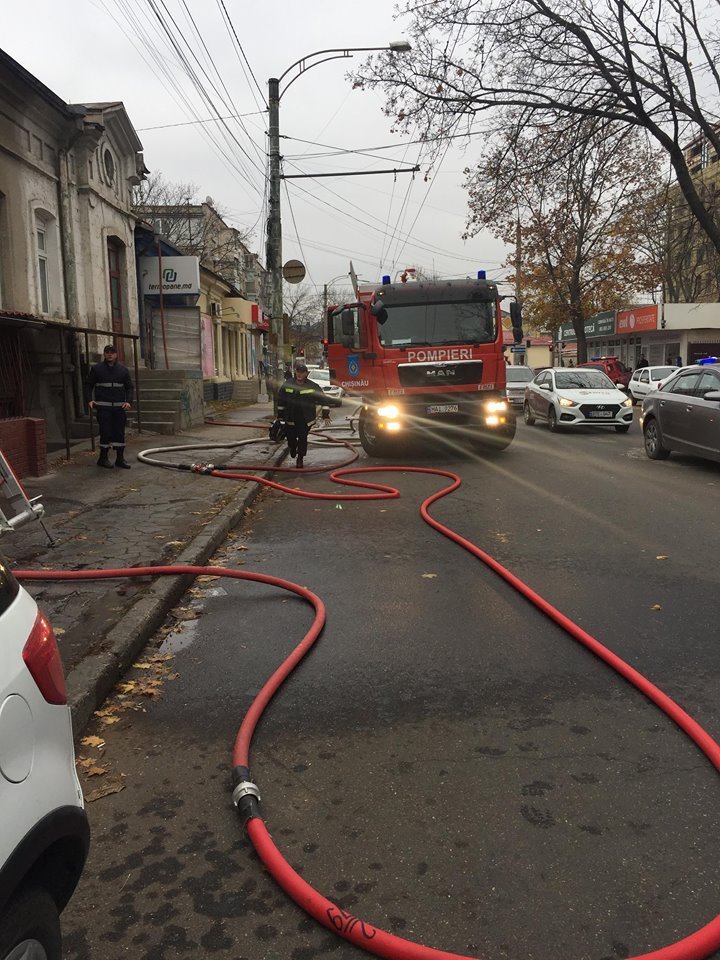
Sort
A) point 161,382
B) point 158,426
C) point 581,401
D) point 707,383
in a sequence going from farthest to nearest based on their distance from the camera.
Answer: point 161,382 < point 581,401 < point 158,426 < point 707,383

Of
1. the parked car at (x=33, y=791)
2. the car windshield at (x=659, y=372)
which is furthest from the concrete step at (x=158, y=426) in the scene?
the car windshield at (x=659, y=372)

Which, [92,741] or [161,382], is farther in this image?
[161,382]

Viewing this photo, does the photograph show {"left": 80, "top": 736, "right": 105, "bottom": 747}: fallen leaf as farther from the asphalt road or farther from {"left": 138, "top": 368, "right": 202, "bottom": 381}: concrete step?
A: {"left": 138, "top": 368, "right": 202, "bottom": 381}: concrete step

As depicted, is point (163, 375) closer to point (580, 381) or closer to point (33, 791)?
point (580, 381)

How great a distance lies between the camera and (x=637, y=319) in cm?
4091

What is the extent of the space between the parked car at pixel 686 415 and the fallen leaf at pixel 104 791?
9.12 m

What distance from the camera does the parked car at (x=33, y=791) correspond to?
1490 mm

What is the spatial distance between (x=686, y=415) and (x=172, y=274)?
45.5 ft

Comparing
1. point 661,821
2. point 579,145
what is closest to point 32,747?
point 661,821

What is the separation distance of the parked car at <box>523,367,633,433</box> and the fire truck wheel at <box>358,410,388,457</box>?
5908mm

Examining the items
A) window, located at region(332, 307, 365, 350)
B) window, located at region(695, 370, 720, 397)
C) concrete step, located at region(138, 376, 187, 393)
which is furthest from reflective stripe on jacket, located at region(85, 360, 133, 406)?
window, located at region(695, 370, 720, 397)

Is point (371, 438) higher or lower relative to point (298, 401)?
lower

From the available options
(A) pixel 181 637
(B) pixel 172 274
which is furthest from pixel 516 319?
(A) pixel 181 637

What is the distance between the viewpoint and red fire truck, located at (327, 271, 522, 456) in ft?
42.0
